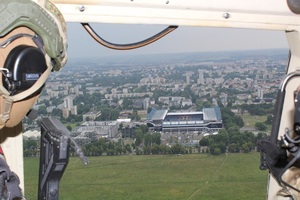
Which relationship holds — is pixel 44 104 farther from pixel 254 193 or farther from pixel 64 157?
pixel 254 193

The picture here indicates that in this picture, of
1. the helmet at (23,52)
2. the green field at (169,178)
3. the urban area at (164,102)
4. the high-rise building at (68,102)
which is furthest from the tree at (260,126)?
the helmet at (23,52)

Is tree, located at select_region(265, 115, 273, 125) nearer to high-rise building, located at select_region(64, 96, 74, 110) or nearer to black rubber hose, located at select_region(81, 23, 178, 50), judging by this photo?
black rubber hose, located at select_region(81, 23, 178, 50)

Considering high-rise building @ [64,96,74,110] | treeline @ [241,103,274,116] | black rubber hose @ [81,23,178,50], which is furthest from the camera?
treeline @ [241,103,274,116]

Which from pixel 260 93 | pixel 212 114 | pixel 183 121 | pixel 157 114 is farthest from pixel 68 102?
pixel 260 93

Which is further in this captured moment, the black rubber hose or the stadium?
the stadium

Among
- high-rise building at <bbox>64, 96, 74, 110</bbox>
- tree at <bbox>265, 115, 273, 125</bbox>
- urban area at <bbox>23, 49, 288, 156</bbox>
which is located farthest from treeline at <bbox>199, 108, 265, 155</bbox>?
high-rise building at <bbox>64, 96, 74, 110</bbox>

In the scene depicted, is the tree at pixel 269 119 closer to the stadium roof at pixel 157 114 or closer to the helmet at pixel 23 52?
the stadium roof at pixel 157 114

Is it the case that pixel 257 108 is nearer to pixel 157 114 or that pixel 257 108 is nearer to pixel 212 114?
→ pixel 212 114
